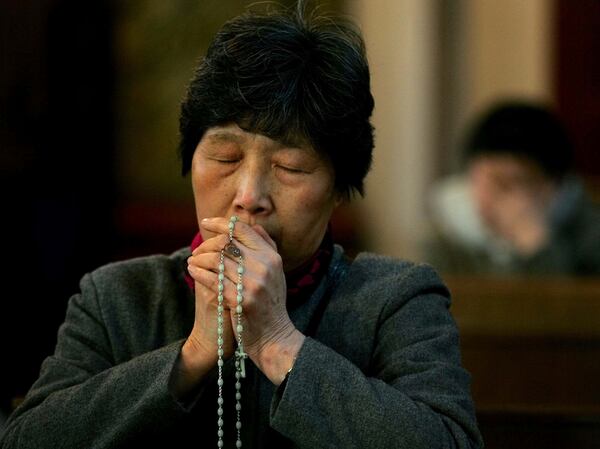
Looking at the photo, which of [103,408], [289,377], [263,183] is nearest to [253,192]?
[263,183]

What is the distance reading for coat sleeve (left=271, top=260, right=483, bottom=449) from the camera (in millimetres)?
1582

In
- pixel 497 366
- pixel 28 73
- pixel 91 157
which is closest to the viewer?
pixel 497 366

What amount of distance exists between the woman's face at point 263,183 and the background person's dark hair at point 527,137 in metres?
2.63

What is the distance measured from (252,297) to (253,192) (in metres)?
0.15

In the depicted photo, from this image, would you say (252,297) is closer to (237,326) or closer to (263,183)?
(237,326)

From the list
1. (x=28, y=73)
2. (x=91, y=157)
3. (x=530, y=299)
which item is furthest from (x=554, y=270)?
(x=28, y=73)

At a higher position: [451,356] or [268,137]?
[268,137]

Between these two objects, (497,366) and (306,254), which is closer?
(306,254)

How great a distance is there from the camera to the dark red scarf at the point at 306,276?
1791mm

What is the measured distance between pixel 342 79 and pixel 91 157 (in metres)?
2.55

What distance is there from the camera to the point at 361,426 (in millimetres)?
1585

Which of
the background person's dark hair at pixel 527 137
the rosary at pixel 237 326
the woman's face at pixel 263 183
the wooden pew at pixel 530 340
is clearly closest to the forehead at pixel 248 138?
the woman's face at pixel 263 183

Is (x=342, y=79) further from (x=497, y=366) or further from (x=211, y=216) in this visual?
(x=497, y=366)

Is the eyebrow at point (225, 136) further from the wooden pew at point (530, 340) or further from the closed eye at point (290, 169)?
the wooden pew at point (530, 340)
